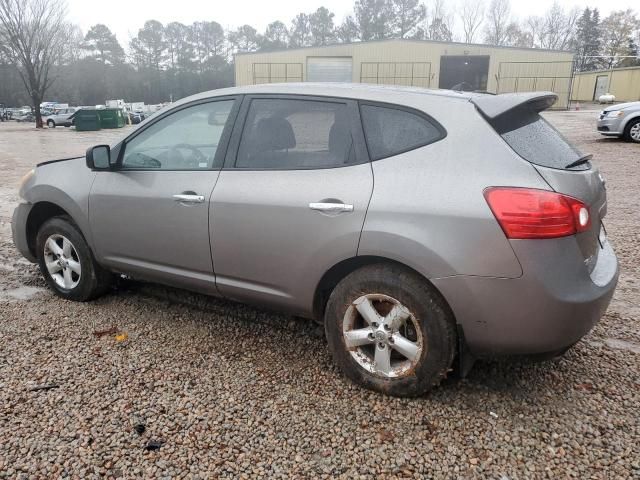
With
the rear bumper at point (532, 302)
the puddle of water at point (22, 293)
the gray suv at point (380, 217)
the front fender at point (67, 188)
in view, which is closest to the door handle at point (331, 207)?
the gray suv at point (380, 217)

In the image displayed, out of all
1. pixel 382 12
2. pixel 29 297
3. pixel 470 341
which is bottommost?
pixel 29 297

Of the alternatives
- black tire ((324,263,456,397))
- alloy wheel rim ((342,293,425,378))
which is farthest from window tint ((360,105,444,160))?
alloy wheel rim ((342,293,425,378))

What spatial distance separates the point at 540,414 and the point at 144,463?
1.99m

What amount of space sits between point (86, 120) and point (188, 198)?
104 feet

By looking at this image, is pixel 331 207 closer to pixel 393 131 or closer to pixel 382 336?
pixel 393 131

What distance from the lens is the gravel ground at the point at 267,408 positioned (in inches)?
92.3

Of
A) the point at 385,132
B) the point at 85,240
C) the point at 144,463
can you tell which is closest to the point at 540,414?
A: the point at 385,132

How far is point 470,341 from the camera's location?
2549mm

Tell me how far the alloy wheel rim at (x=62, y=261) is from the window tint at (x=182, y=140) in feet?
3.17

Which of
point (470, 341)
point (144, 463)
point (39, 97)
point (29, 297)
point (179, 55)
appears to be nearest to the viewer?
point (144, 463)

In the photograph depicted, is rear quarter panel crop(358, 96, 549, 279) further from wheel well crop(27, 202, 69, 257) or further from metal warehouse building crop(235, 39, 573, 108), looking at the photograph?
metal warehouse building crop(235, 39, 573, 108)

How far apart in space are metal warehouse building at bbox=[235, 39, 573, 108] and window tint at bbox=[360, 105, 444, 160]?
1444 inches

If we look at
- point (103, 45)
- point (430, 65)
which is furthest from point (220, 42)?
point (430, 65)

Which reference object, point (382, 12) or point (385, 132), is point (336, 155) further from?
point (382, 12)
